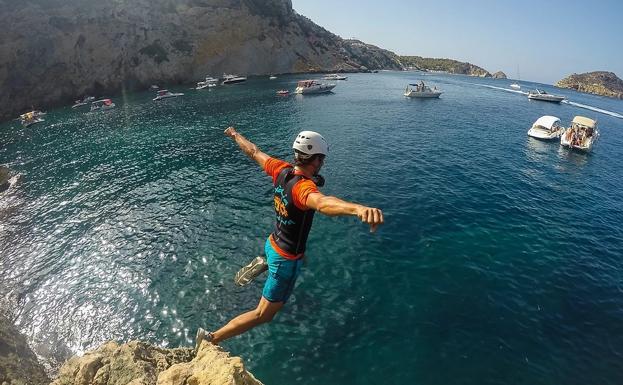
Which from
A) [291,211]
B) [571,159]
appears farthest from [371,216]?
[571,159]

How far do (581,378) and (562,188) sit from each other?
2401 cm

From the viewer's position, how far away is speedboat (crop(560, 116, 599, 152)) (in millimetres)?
43500

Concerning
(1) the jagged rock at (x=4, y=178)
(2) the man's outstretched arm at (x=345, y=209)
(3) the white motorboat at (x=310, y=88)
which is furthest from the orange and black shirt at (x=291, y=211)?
(3) the white motorboat at (x=310, y=88)

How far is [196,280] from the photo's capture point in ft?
54.0

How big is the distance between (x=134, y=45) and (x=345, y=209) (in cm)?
11441

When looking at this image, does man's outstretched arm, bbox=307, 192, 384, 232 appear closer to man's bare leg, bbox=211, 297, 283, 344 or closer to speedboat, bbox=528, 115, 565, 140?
man's bare leg, bbox=211, 297, 283, 344

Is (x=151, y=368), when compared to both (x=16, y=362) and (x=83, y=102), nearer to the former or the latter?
(x=16, y=362)

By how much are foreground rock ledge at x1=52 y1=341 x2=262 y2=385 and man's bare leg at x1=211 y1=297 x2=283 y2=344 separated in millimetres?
333

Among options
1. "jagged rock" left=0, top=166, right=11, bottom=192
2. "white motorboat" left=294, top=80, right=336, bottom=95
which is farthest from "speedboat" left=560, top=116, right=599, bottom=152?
"jagged rock" left=0, top=166, right=11, bottom=192

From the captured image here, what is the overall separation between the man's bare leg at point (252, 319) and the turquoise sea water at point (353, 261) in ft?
16.8

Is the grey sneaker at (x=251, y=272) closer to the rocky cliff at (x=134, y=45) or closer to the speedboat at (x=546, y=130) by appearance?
the speedboat at (x=546, y=130)

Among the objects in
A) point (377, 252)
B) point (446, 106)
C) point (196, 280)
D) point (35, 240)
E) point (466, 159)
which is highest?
point (446, 106)

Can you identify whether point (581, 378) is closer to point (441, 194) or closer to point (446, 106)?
point (441, 194)

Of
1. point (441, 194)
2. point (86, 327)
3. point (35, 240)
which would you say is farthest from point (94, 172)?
point (441, 194)
